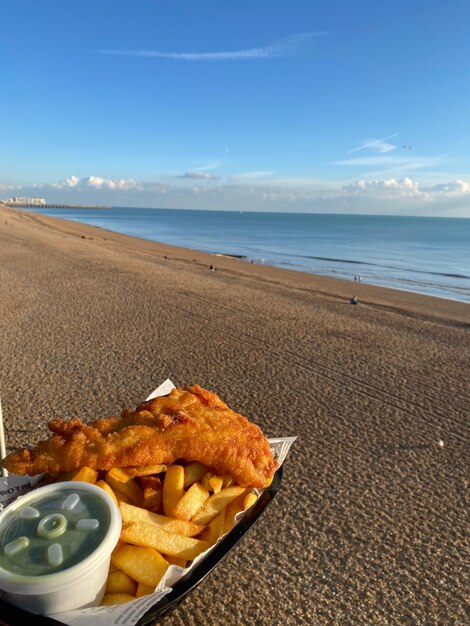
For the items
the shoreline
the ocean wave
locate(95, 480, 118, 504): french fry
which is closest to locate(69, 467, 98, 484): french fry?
locate(95, 480, 118, 504): french fry

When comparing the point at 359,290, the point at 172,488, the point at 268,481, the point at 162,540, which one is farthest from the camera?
the point at 359,290

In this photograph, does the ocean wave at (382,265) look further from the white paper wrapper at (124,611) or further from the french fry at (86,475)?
the white paper wrapper at (124,611)

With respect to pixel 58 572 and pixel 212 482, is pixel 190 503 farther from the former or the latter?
pixel 58 572

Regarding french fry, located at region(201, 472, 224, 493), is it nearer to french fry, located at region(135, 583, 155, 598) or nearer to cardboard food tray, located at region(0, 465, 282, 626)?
cardboard food tray, located at region(0, 465, 282, 626)

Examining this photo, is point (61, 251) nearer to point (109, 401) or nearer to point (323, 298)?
point (323, 298)

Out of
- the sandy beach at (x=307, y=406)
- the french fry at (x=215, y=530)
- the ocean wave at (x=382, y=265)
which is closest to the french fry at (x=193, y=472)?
the french fry at (x=215, y=530)

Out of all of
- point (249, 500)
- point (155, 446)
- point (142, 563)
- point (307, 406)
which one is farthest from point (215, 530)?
point (307, 406)

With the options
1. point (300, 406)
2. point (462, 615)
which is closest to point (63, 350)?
point (300, 406)
